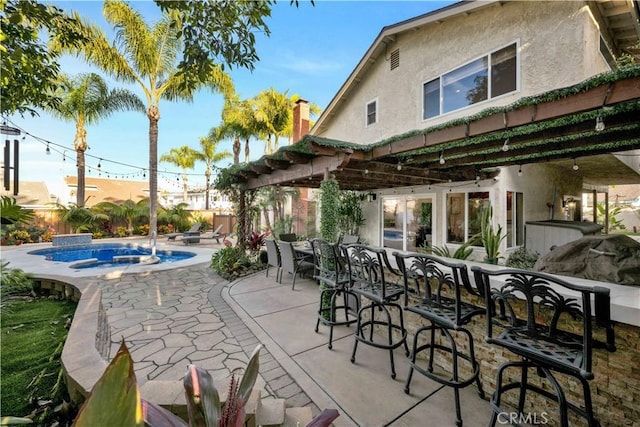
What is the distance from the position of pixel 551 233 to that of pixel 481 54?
5.06 m

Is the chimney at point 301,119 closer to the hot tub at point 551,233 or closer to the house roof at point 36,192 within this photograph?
the hot tub at point 551,233

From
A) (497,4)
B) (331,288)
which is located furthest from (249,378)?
(497,4)

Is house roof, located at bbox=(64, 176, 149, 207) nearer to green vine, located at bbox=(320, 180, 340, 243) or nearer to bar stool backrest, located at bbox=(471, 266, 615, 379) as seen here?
green vine, located at bbox=(320, 180, 340, 243)

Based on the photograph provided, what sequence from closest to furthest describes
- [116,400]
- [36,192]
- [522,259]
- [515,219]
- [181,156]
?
1. [116,400]
2. [522,259]
3. [515,219]
4. [36,192]
5. [181,156]

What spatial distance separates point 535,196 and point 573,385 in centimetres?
773

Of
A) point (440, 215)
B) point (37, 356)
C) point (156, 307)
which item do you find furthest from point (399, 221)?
point (37, 356)

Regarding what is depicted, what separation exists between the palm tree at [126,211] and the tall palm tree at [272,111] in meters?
8.73

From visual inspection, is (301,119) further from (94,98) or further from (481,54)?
(94,98)

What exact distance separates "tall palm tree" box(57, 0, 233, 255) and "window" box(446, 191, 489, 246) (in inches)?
367

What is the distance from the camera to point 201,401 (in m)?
1.18

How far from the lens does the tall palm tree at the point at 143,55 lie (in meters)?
10.5

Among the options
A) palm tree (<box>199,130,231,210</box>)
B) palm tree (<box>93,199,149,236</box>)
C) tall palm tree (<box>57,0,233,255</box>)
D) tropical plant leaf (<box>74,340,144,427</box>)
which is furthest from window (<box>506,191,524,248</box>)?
palm tree (<box>199,130,231,210</box>)

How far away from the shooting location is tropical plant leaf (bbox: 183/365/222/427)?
114 cm

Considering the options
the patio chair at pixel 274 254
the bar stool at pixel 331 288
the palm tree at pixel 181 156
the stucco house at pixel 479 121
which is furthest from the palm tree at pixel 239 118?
the bar stool at pixel 331 288
